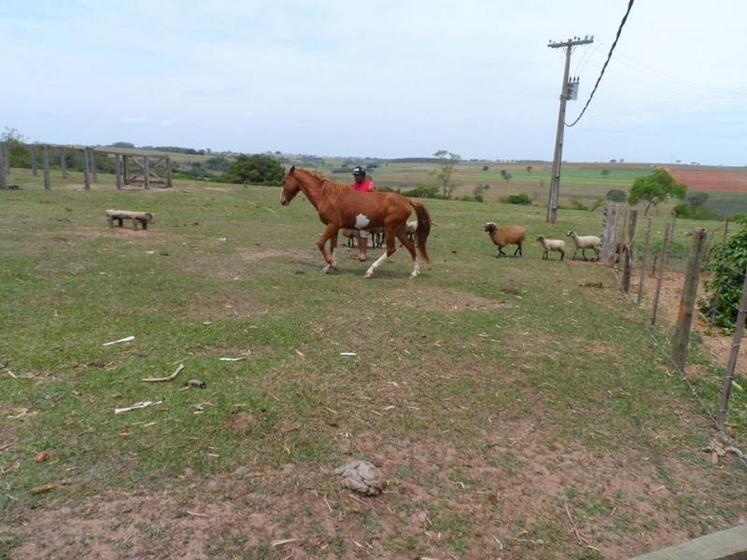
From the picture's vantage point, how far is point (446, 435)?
4.16m

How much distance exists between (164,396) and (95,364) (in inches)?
41.3

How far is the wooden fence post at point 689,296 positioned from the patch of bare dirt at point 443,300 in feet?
9.20

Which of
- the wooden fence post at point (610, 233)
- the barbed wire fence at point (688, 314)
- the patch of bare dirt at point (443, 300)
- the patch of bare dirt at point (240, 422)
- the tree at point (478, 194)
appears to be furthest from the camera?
the tree at point (478, 194)

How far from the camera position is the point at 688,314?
554 cm

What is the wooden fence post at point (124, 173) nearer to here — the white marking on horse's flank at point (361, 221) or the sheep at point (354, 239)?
the sheep at point (354, 239)

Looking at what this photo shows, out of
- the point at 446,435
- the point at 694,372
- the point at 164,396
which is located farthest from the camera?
the point at 694,372

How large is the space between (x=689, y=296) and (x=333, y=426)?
3.94 m

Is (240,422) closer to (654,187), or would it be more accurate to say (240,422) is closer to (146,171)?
(146,171)

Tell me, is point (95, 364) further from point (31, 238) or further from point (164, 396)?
point (31, 238)

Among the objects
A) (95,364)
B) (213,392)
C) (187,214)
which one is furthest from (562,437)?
(187,214)

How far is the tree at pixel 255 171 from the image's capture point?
1982 inches

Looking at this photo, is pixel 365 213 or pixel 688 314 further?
pixel 365 213

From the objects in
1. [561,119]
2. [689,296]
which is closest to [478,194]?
[561,119]

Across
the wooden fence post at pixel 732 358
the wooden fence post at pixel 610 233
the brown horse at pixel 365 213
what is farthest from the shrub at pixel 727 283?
the brown horse at pixel 365 213
